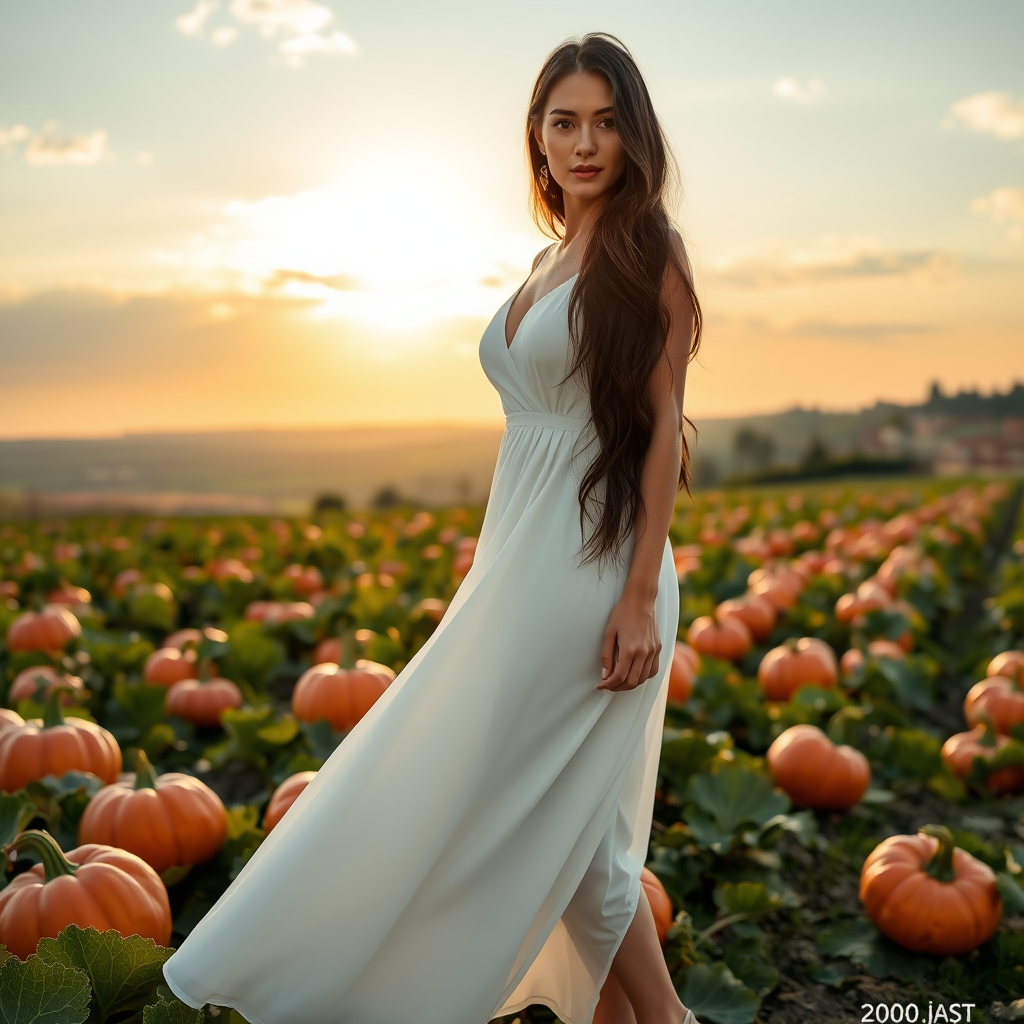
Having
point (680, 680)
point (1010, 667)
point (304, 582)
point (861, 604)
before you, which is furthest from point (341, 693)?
point (861, 604)

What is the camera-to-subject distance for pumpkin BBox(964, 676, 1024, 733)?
4805 millimetres

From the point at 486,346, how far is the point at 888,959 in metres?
2.18

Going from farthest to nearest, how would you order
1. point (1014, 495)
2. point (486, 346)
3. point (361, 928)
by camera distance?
point (1014, 495)
point (486, 346)
point (361, 928)

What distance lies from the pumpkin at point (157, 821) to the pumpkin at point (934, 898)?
199 cm

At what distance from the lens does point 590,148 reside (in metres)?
2.25

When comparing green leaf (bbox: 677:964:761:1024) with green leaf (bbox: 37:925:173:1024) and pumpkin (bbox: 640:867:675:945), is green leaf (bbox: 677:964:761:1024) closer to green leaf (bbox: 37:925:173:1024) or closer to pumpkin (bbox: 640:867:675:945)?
pumpkin (bbox: 640:867:675:945)

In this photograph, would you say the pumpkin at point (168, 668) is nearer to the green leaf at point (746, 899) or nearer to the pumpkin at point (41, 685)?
the pumpkin at point (41, 685)

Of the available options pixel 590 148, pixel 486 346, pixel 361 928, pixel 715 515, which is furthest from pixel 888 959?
pixel 715 515

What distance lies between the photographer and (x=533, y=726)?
2178mm

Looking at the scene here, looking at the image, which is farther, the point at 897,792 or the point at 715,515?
the point at 715,515

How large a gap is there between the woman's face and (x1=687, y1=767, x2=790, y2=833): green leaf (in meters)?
2.02

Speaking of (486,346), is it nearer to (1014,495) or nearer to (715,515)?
(715,515)

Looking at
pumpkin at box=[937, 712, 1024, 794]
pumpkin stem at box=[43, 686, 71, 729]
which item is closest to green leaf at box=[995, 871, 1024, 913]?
pumpkin at box=[937, 712, 1024, 794]

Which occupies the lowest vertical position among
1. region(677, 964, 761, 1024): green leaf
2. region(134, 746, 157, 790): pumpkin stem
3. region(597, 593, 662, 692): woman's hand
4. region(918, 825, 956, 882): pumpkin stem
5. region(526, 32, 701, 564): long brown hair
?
region(677, 964, 761, 1024): green leaf
